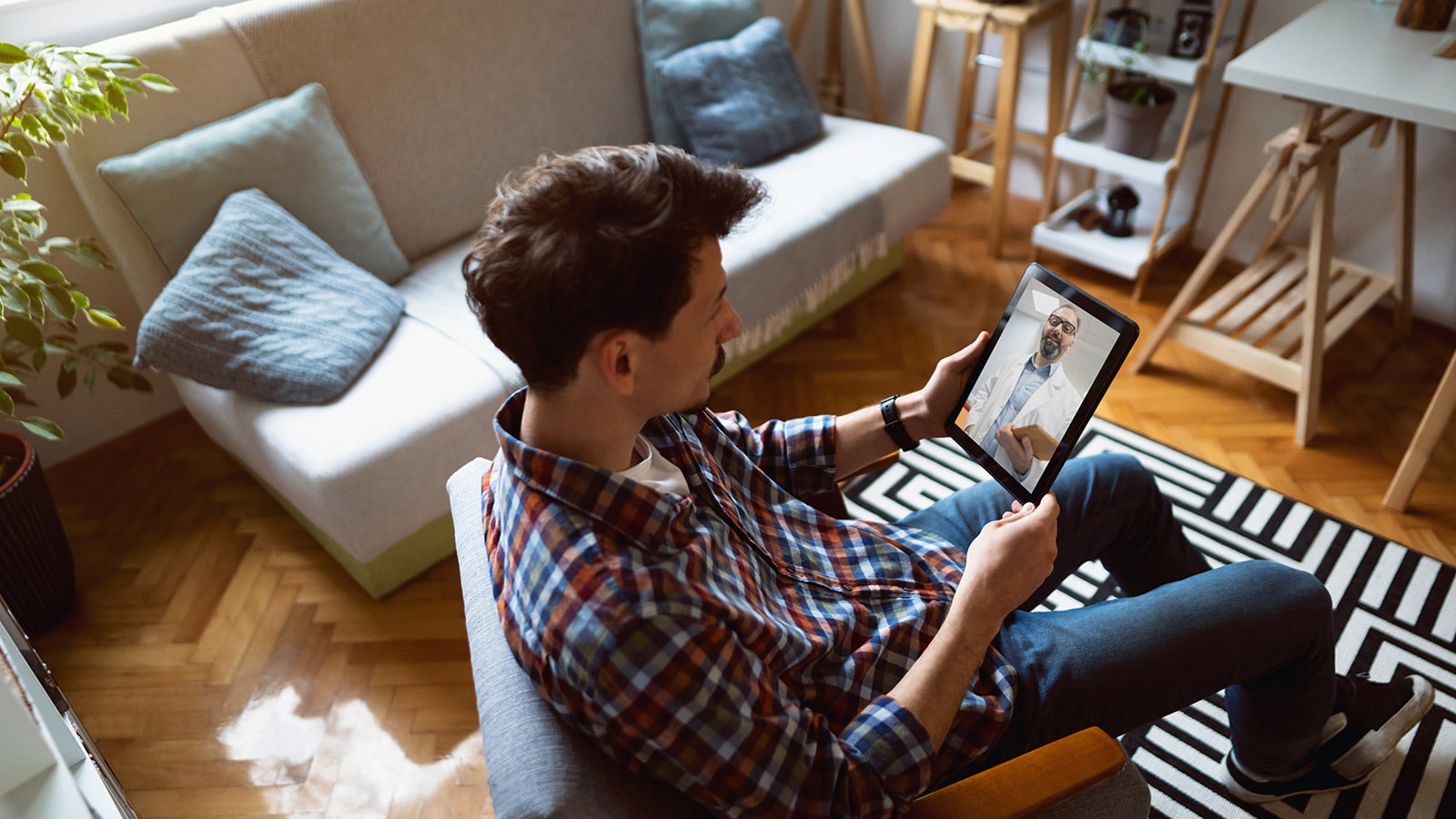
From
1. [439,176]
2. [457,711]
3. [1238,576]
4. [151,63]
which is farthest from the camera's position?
[439,176]

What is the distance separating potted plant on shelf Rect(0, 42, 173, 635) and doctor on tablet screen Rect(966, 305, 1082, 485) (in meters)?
1.36

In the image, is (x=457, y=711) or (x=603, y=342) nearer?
(x=603, y=342)

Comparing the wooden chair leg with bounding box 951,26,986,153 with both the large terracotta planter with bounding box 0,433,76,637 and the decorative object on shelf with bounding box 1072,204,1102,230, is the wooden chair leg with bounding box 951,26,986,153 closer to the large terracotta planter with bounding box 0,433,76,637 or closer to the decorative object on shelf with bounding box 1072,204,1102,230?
the decorative object on shelf with bounding box 1072,204,1102,230

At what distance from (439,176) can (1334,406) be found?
2.22 meters

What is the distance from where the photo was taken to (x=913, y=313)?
2.70 m

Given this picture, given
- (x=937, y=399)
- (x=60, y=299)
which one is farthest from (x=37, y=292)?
(x=937, y=399)

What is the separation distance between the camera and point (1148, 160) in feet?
8.23

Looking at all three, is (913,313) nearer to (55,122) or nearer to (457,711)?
(457,711)

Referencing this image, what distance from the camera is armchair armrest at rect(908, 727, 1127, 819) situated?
90 cm

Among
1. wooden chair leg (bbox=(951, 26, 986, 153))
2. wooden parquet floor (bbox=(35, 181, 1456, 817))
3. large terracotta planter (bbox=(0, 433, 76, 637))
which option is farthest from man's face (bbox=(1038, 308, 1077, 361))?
wooden chair leg (bbox=(951, 26, 986, 153))

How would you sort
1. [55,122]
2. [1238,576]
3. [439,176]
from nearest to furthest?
[1238,576], [55,122], [439,176]

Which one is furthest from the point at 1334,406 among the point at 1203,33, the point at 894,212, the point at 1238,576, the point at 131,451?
the point at 131,451

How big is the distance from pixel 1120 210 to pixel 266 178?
2.18 meters

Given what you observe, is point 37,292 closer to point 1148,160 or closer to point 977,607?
point 977,607
